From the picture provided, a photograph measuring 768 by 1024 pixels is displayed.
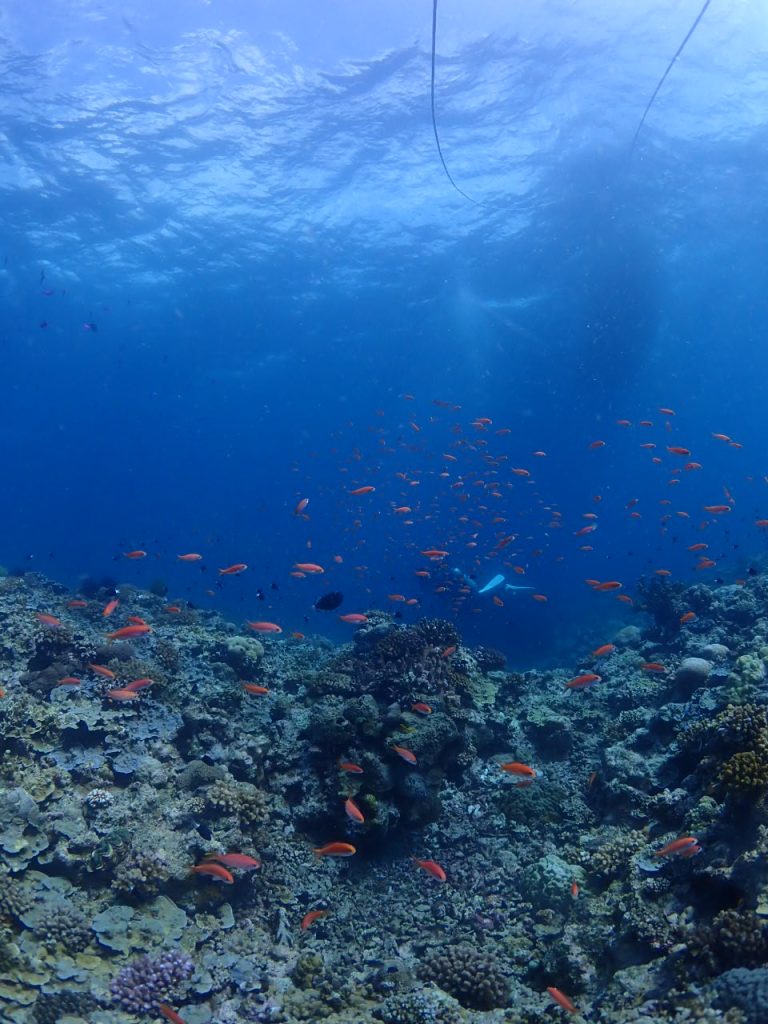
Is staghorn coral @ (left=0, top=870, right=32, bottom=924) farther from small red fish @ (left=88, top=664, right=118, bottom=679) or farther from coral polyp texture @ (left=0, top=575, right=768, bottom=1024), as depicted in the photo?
small red fish @ (left=88, top=664, right=118, bottom=679)

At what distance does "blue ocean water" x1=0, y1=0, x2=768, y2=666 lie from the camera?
792 inches

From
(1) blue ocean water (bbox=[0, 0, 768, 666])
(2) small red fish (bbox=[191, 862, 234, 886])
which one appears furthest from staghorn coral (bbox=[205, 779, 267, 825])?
(1) blue ocean water (bbox=[0, 0, 768, 666])

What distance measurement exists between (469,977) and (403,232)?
3296 centimetres

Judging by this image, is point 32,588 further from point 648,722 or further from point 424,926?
point 648,722

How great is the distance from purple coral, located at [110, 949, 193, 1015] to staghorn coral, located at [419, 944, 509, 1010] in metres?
2.45

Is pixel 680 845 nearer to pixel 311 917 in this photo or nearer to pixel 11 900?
pixel 311 917

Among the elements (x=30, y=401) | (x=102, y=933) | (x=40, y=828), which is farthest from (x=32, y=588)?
(x=30, y=401)

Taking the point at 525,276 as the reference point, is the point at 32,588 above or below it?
below

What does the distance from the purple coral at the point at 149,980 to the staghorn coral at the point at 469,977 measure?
2455 millimetres

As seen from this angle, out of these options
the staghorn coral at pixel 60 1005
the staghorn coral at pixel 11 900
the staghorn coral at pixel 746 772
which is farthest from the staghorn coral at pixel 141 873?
the staghorn coral at pixel 746 772

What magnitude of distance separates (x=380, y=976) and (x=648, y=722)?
18.9ft

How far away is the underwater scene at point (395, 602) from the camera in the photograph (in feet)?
20.6

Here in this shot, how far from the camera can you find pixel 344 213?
3059 cm

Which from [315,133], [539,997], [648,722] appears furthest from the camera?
[315,133]
